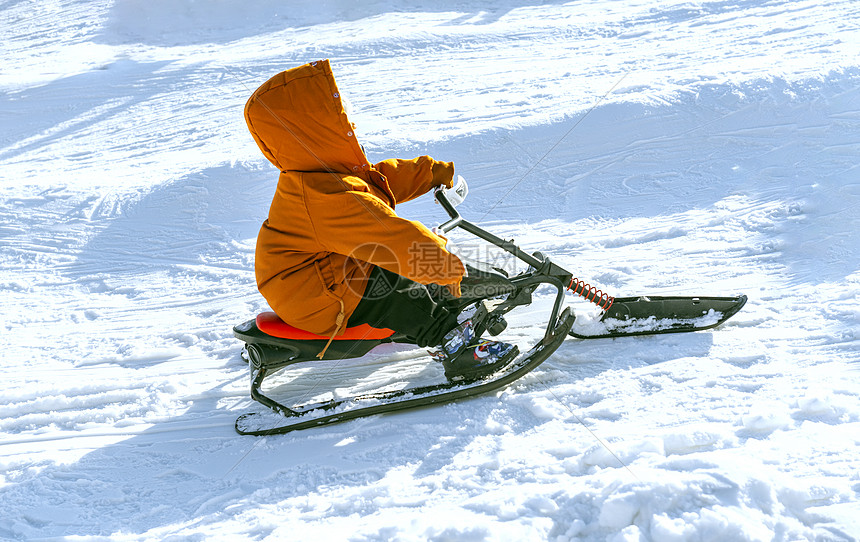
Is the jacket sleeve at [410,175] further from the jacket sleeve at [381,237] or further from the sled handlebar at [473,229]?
the jacket sleeve at [381,237]

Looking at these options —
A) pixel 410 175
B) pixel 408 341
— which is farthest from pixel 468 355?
pixel 410 175

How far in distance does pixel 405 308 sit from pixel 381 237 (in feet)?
1.80

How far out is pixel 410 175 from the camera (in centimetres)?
338

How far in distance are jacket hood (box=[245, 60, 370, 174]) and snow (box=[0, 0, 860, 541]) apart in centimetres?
125

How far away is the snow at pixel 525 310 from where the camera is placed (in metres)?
2.47

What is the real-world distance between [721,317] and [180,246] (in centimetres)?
385

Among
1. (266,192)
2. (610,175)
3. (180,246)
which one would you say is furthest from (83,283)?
(610,175)

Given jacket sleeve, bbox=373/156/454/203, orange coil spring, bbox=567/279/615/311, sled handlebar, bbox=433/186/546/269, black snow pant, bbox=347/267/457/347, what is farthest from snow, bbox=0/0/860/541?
jacket sleeve, bbox=373/156/454/203

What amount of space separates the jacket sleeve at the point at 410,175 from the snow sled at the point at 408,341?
22 cm

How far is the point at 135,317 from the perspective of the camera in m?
4.26

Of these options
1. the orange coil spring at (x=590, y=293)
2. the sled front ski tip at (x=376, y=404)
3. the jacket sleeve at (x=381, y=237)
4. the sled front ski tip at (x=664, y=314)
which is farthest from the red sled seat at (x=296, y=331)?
the sled front ski tip at (x=664, y=314)

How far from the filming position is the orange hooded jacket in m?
2.65

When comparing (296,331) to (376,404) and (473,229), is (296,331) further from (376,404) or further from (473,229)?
(473,229)

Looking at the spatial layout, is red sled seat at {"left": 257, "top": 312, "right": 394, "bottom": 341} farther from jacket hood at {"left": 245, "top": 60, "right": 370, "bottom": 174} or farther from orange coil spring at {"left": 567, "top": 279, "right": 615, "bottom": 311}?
orange coil spring at {"left": 567, "top": 279, "right": 615, "bottom": 311}
